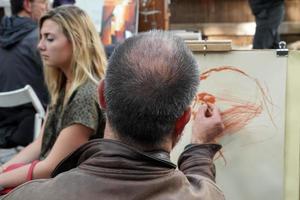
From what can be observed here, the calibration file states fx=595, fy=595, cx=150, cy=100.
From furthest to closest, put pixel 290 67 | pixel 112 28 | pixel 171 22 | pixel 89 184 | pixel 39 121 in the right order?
pixel 171 22, pixel 112 28, pixel 39 121, pixel 290 67, pixel 89 184

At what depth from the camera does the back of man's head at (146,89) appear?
3.93 ft

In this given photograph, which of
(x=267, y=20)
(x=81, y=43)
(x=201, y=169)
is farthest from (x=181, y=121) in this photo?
(x=267, y=20)

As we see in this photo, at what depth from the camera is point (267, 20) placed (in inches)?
166

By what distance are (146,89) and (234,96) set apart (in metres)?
0.89

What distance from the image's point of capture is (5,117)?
3.42m

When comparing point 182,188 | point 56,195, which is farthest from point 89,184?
point 182,188

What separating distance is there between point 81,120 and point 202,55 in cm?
49

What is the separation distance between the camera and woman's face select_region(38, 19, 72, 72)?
2.37 metres

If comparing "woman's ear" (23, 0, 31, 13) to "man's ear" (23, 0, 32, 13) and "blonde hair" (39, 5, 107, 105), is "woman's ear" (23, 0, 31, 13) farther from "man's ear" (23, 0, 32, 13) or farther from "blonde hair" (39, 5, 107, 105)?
"blonde hair" (39, 5, 107, 105)

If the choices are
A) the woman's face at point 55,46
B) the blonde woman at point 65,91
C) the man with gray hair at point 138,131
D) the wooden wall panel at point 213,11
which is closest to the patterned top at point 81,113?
the blonde woman at point 65,91

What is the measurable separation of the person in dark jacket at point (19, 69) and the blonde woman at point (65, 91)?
0.87 meters

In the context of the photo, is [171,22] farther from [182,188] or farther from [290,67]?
[182,188]

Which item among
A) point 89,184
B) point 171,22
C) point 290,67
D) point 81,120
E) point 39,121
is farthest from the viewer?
point 171,22

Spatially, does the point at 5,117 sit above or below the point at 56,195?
below
